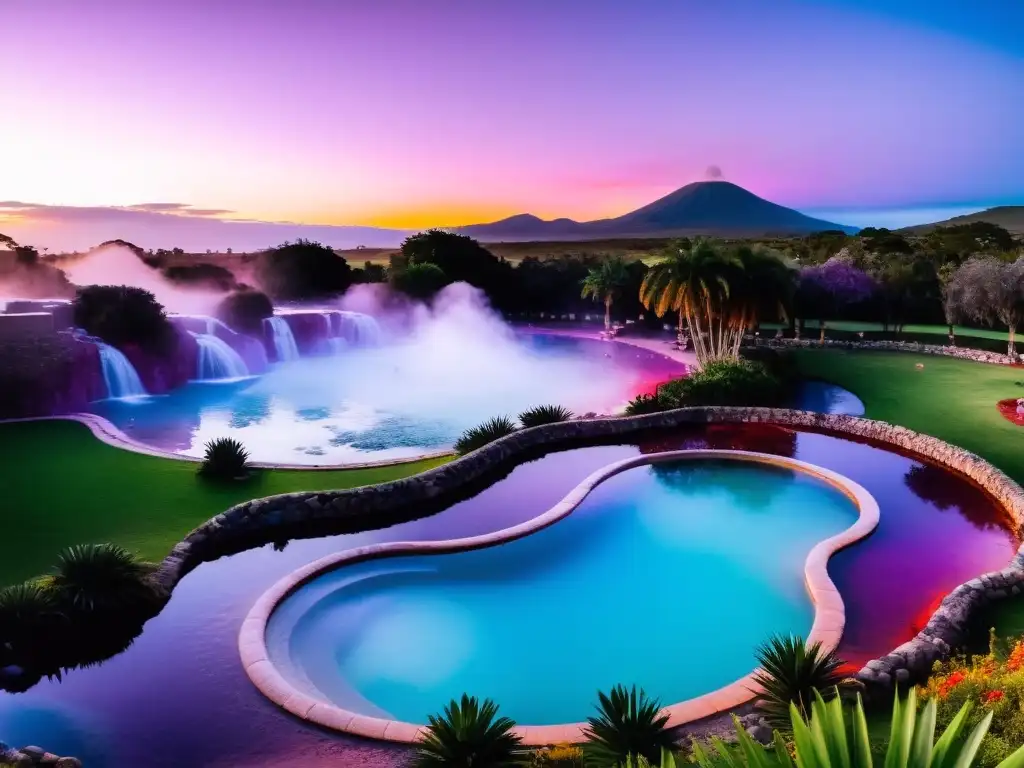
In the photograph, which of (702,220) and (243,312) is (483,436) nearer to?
(243,312)

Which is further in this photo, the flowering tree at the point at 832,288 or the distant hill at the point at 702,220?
the distant hill at the point at 702,220

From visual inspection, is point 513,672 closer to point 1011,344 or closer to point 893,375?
point 893,375

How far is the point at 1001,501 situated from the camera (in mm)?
15141

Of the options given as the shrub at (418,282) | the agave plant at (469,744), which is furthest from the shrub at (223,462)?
the shrub at (418,282)

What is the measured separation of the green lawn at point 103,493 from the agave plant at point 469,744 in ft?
23.9

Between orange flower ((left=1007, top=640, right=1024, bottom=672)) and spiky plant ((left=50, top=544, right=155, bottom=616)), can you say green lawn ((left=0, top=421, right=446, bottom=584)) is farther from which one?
orange flower ((left=1007, top=640, right=1024, bottom=672))

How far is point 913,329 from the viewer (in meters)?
40.6

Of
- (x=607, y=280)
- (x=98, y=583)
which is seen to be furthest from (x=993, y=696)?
(x=607, y=280)

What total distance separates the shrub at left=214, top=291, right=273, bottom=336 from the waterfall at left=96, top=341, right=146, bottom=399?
8416 millimetres

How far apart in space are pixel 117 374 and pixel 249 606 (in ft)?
63.2

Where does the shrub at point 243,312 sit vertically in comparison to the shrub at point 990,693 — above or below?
above

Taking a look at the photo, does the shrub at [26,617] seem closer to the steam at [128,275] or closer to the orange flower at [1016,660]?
the orange flower at [1016,660]

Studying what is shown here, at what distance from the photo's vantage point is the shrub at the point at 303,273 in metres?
63.0

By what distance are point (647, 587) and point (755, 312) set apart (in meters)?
17.3
